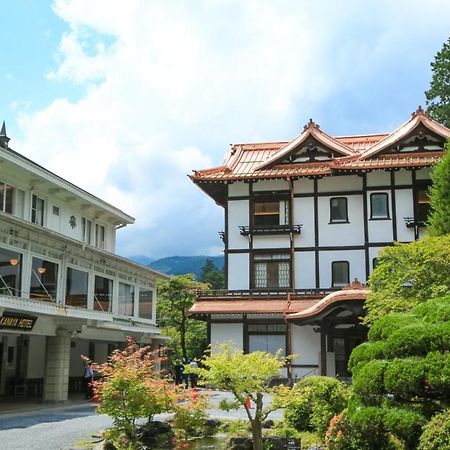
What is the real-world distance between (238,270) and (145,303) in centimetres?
558

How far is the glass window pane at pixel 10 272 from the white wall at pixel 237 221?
14954 mm

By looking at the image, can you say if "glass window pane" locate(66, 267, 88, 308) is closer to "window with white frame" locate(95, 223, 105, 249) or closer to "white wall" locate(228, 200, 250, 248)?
"window with white frame" locate(95, 223, 105, 249)

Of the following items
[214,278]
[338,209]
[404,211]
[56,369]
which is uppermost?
[214,278]

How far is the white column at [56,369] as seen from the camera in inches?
965

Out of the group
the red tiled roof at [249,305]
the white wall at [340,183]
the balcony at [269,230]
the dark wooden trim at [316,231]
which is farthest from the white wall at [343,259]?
the white wall at [340,183]

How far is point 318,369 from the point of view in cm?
3111

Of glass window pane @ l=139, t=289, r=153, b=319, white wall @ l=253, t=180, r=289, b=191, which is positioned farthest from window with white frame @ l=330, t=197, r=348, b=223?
glass window pane @ l=139, t=289, r=153, b=319

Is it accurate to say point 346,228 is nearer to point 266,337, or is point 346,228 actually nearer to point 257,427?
point 266,337

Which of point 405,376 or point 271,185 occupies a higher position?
point 271,185

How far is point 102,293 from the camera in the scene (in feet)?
96.6

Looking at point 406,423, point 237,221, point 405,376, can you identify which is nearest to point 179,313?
point 237,221

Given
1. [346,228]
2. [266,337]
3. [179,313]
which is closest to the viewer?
[266,337]

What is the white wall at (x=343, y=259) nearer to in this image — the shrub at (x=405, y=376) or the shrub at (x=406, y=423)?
the shrub at (x=406, y=423)

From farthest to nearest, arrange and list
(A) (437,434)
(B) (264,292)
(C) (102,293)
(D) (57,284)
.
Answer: (B) (264,292) < (C) (102,293) < (D) (57,284) < (A) (437,434)
